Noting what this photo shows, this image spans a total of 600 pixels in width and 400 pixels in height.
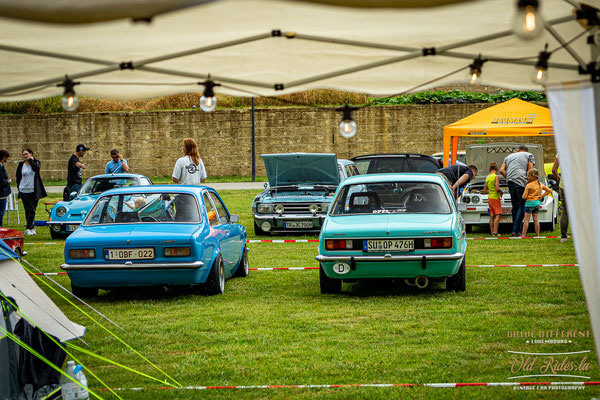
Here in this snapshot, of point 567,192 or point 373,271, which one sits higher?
point 567,192

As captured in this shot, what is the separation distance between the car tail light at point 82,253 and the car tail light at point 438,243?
3.89m

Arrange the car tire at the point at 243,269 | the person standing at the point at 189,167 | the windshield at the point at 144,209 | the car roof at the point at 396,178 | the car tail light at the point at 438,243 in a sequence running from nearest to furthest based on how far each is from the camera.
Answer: the car tail light at the point at 438,243 < the windshield at the point at 144,209 < the car roof at the point at 396,178 < the car tire at the point at 243,269 < the person standing at the point at 189,167

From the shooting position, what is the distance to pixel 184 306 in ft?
29.9

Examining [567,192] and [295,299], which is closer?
[567,192]

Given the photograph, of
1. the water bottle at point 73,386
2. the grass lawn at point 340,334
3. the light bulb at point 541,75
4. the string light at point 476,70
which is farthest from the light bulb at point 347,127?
the water bottle at point 73,386

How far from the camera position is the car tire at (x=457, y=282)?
31.0 feet

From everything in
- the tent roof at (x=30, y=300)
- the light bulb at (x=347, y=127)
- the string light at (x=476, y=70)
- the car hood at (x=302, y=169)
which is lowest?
the tent roof at (x=30, y=300)

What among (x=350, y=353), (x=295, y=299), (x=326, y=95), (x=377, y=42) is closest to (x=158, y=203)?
(x=295, y=299)

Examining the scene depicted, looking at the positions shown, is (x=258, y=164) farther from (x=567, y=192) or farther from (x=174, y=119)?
(x=567, y=192)

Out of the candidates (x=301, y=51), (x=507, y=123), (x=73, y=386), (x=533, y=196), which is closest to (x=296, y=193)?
(x=533, y=196)

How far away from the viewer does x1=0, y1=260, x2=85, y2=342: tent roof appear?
6.45 metres

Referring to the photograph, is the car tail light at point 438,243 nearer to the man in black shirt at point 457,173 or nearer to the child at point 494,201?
the child at point 494,201

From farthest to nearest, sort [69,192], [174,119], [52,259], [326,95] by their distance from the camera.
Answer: [326,95] < [174,119] < [69,192] < [52,259]

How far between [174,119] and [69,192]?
14.4 m
